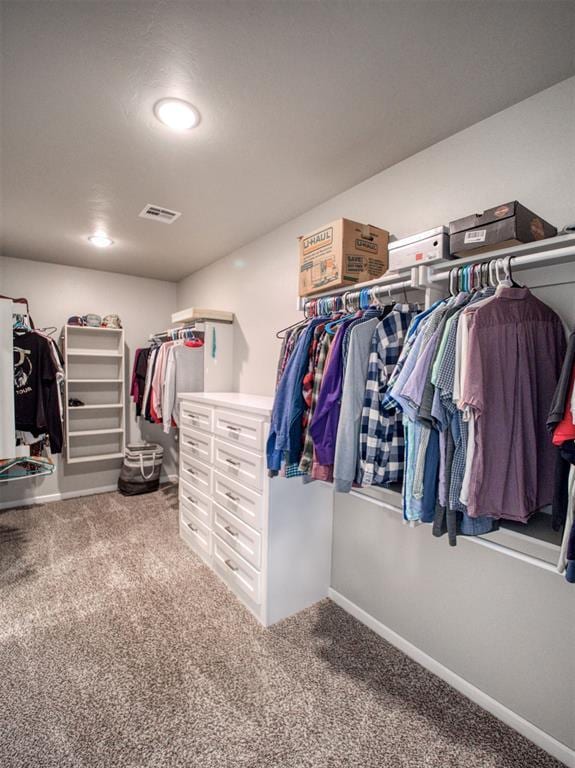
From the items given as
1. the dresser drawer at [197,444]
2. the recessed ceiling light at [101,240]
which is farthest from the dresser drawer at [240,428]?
the recessed ceiling light at [101,240]

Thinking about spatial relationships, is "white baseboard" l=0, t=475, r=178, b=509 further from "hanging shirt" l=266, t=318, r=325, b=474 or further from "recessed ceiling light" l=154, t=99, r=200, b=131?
"recessed ceiling light" l=154, t=99, r=200, b=131

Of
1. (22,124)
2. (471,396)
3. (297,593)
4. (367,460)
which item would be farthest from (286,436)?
(22,124)

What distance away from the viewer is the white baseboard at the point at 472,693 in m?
1.45

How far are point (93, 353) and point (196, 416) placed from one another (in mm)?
1932

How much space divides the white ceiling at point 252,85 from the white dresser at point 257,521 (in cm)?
137

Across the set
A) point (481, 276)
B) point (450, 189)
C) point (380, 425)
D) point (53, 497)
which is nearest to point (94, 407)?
point (53, 497)

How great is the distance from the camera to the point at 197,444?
2.90 meters

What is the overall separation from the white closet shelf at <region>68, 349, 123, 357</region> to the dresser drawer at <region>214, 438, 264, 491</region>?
229 centimetres

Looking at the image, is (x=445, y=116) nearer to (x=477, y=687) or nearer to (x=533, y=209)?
(x=533, y=209)

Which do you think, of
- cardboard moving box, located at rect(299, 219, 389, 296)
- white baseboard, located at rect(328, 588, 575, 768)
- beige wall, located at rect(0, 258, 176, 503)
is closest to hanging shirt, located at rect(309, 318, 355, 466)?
cardboard moving box, located at rect(299, 219, 389, 296)

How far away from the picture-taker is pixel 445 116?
5.55ft

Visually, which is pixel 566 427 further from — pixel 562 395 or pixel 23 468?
pixel 23 468

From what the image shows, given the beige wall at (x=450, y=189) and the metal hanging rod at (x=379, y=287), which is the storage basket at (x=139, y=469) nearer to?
the beige wall at (x=450, y=189)

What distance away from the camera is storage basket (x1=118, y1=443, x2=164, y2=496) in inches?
165
